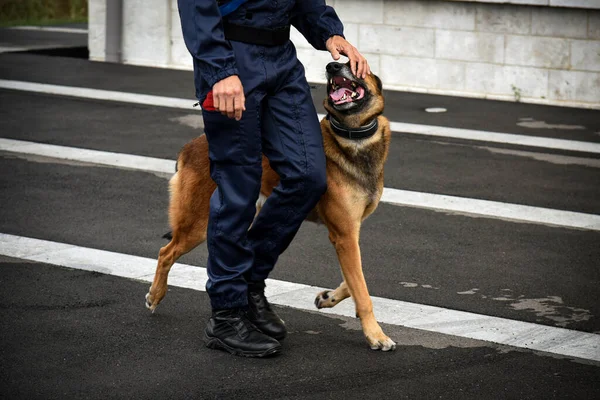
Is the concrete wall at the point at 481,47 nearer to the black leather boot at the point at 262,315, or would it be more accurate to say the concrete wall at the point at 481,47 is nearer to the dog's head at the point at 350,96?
the dog's head at the point at 350,96

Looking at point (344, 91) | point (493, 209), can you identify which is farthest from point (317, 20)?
point (493, 209)

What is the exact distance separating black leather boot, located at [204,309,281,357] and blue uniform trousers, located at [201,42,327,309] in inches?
2.7

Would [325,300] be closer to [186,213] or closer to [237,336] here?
[237,336]

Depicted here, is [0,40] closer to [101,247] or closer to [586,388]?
[101,247]

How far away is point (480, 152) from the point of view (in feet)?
34.0

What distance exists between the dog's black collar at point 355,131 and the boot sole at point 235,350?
1.03 metres

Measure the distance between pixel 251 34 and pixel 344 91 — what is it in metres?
0.54

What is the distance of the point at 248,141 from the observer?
15.3 ft

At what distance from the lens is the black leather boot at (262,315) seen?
498 cm

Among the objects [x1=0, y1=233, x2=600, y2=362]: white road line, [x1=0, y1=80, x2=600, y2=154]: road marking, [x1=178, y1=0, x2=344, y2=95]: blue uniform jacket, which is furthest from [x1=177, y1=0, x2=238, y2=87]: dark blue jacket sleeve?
[x1=0, y1=80, x2=600, y2=154]: road marking

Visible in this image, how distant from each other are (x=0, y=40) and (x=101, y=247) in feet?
45.5

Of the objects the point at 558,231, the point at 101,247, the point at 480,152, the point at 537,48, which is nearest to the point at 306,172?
the point at 101,247

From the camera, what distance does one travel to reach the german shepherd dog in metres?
4.92

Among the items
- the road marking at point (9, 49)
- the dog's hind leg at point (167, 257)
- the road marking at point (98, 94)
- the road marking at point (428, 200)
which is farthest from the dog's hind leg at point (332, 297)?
the road marking at point (9, 49)
